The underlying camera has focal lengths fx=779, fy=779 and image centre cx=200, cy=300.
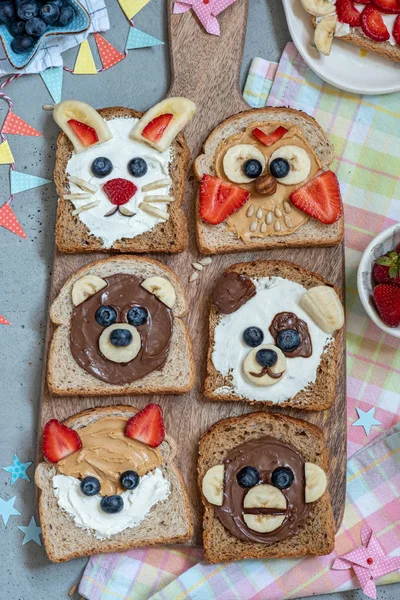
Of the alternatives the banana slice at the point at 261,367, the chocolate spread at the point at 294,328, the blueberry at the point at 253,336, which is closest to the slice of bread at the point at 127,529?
the banana slice at the point at 261,367

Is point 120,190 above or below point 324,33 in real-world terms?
below

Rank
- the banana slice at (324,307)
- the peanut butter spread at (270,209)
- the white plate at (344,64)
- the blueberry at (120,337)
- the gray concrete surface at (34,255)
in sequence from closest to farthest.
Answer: the blueberry at (120,337), the banana slice at (324,307), the peanut butter spread at (270,209), the white plate at (344,64), the gray concrete surface at (34,255)

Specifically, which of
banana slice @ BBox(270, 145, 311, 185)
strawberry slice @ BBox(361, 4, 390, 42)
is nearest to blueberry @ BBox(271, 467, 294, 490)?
banana slice @ BBox(270, 145, 311, 185)

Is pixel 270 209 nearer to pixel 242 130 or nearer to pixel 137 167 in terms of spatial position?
pixel 242 130

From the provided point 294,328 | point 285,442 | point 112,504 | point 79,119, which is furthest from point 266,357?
point 79,119

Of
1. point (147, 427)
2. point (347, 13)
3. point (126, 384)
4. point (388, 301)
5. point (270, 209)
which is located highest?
point (347, 13)

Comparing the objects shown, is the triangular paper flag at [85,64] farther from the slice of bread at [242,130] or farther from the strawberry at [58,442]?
the strawberry at [58,442]

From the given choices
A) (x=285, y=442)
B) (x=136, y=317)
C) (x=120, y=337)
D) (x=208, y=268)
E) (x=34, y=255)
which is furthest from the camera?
(x=34, y=255)

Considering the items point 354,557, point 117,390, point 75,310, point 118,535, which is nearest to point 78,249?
point 75,310
